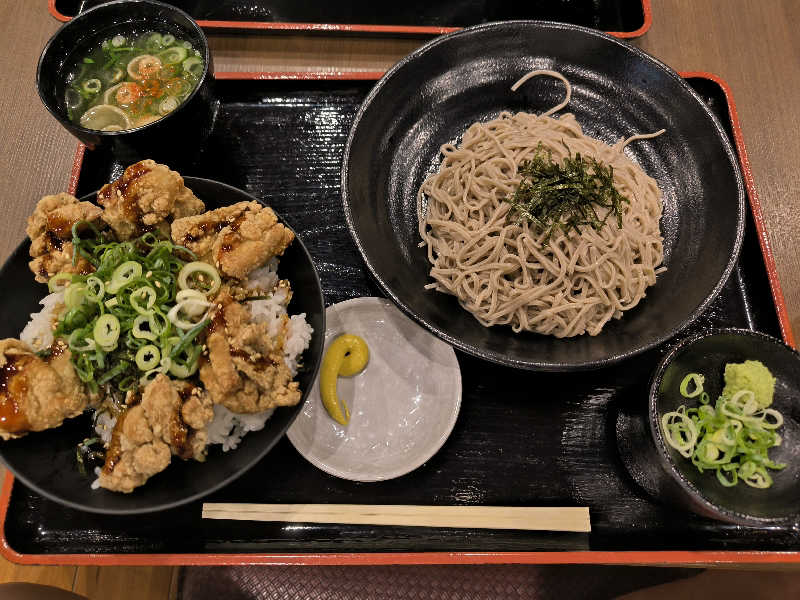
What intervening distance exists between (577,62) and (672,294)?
1272mm

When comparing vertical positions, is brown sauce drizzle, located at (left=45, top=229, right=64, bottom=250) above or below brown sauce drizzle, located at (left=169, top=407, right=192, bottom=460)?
above

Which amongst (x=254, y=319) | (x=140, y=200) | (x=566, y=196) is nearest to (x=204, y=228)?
(x=140, y=200)

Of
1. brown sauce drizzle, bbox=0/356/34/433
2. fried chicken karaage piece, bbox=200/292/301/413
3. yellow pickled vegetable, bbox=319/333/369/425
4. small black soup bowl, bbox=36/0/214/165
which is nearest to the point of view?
brown sauce drizzle, bbox=0/356/34/433

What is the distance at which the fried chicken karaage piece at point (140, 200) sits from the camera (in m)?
2.03

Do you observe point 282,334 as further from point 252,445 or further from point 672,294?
point 672,294

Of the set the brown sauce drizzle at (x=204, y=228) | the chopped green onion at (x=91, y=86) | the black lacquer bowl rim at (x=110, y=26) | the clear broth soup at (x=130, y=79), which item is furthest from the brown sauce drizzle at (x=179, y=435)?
the chopped green onion at (x=91, y=86)

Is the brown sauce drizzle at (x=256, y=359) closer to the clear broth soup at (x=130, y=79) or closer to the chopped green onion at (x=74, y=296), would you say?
the chopped green onion at (x=74, y=296)

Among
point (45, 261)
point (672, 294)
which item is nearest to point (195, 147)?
point (45, 261)

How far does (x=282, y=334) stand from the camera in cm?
206

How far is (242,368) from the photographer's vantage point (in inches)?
73.0

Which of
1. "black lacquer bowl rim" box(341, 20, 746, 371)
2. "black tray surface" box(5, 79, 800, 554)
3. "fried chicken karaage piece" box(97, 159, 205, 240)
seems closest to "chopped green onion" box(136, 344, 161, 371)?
"fried chicken karaage piece" box(97, 159, 205, 240)

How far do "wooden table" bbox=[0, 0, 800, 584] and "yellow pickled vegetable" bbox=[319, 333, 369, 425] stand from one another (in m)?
1.87

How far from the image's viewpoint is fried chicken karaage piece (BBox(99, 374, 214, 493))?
1767mm

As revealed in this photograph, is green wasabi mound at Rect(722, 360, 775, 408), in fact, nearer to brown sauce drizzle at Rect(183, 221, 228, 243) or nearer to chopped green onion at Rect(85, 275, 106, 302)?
brown sauce drizzle at Rect(183, 221, 228, 243)
